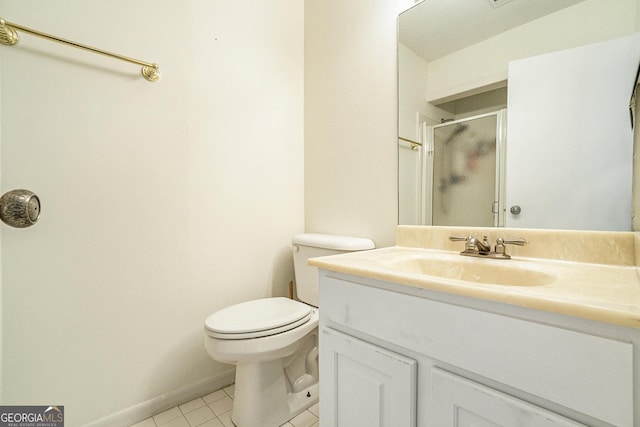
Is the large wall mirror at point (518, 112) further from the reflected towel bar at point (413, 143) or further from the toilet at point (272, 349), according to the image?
the toilet at point (272, 349)

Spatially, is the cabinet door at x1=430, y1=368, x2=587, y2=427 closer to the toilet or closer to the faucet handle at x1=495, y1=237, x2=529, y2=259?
the faucet handle at x1=495, y1=237, x2=529, y2=259

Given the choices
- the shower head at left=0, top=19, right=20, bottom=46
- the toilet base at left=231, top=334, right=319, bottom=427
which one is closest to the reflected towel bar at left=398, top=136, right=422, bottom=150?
the toilet base at left=231, top=334, right=319, bottom=427

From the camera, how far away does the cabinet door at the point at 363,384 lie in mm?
621

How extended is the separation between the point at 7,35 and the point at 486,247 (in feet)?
5.58

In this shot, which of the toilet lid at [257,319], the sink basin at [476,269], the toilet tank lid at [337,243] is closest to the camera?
the sink basin at [476,269]

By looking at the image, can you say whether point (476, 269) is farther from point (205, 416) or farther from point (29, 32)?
point (29, 32)

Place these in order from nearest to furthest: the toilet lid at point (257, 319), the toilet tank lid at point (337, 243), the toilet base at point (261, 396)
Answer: the toilet lid at point (257, 319), the toilet base at point (261, 396), the toilet tank lid at point (337, 243)

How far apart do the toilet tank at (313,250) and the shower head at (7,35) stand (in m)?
1.26

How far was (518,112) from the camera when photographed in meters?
0.89

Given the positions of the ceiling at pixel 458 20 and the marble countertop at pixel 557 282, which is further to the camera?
the ceiling at pixel 458 20

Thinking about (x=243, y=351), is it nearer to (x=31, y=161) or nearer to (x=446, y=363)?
(x=446, y=363)

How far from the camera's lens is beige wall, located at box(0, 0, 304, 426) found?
92 cm

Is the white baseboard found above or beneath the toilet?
beneath

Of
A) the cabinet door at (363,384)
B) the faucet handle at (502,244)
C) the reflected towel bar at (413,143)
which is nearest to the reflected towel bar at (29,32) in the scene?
the reflected towel bar at (413,143)
